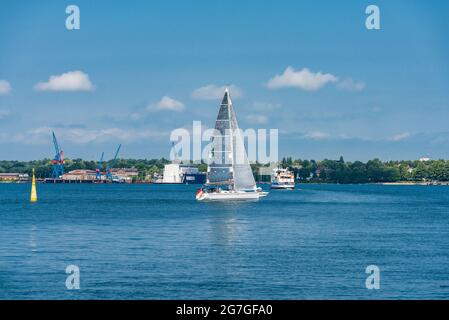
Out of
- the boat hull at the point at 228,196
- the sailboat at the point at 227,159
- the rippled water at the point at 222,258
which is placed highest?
the sailboat at the point at 227,159

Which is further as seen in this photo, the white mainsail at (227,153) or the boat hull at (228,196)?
the boat hull at (228,196)

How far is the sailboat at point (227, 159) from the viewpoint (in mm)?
119938

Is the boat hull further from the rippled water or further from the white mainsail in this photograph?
the rippled water

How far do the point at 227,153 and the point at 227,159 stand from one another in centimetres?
103

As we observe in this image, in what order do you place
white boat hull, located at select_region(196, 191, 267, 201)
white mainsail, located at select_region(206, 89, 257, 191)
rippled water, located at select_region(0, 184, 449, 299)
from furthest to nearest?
white boat hull, located at select_region(196, 191, 267, 201)
white mainsail, located at select_region(206, 89, 257, 191)
rippled water, located at select_region(0, 184, 449, 299)

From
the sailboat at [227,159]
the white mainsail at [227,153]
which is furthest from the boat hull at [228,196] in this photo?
the white mainsail at [227,153]

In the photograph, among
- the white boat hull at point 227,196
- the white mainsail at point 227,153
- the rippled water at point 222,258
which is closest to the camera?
the rippled water at point 222,258

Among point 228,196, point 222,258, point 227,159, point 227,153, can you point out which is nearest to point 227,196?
point 228,196

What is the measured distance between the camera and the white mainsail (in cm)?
11981

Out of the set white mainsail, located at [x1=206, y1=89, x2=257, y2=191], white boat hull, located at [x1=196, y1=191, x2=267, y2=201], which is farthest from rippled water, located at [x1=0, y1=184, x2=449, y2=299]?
white boat hull, located at [x1=196, y1=191, x2=267, y2=201]

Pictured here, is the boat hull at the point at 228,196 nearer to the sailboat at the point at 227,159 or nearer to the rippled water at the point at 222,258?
the sailboat at the point at 227,159

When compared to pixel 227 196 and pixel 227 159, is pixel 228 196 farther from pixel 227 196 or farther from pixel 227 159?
pixel 227 159

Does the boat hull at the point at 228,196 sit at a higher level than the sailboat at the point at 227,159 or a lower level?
lower
